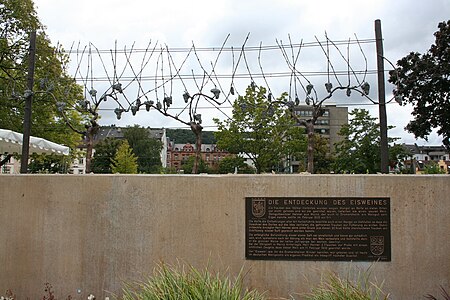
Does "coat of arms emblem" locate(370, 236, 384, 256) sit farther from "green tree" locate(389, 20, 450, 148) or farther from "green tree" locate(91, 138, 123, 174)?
"green tree" locate(91, 138, 123, 174)

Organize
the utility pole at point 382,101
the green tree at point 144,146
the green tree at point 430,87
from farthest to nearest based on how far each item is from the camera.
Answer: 1. the green tree at point 144,146
2. the green tree at point 430,87
3. the utility pole at point 382,101

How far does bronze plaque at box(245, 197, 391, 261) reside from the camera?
5.80m

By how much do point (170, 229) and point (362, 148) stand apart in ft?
75.2

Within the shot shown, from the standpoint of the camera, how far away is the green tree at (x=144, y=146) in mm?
67481

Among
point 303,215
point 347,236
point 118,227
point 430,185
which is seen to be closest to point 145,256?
point 118,227

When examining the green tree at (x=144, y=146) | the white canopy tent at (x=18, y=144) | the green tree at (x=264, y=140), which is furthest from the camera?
the green tree at (x=144, y=146)

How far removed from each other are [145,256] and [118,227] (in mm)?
552

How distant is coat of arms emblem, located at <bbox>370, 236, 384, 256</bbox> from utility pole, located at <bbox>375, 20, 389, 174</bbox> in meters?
2.23

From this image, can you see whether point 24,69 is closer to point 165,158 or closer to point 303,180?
point 303,180

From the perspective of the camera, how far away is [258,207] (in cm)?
598

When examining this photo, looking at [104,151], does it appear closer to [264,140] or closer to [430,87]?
[264,140]

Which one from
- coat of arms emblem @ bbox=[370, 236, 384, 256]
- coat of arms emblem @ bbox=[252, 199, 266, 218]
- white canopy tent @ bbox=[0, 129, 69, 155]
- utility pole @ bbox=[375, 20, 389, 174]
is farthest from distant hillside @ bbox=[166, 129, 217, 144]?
coat of arms emblem @ bbox=[370, 236, 384, 256]

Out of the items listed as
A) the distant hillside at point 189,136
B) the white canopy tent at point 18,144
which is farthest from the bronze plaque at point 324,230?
the white canopy tent at point 18,144

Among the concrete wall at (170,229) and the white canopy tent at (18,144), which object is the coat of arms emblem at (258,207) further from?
the white canopy tent at (18,144)
